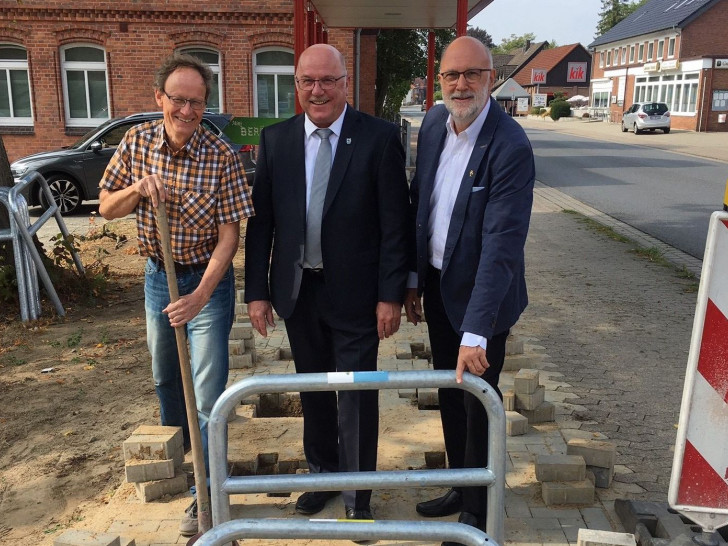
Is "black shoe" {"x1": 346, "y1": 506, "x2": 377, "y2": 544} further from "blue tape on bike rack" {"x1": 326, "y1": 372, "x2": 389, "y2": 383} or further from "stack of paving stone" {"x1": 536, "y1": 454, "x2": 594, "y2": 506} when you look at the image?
"blue tape on bike rack" {"x1": 326, "y1": 372, "x2": 389, "y2": 383}

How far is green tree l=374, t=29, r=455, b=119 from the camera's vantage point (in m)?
24.9

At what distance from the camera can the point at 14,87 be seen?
60.8 feet

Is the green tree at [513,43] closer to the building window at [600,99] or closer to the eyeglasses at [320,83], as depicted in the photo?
the building window at [600,99]

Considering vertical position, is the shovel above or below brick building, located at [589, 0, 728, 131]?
below

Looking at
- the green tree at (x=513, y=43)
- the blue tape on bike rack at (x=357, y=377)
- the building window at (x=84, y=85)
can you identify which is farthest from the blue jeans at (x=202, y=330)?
the green tree at (x=513, y=43)

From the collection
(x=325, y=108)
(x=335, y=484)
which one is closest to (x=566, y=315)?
(x=325, y=108)

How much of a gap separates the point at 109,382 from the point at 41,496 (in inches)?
62.7

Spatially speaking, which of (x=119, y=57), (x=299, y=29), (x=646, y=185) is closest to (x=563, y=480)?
(x=299, y=29)

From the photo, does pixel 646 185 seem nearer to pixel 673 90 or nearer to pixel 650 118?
pixel 650 118

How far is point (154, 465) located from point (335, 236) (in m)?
1.48

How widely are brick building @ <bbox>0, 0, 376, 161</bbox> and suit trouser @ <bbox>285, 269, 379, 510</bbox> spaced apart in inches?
576

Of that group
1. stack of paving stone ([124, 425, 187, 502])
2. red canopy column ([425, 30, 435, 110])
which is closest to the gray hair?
stack of paving stone ([124, 425, 187, 502])

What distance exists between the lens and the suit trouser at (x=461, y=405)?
123 inches

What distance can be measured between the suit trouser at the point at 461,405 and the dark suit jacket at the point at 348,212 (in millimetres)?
179
